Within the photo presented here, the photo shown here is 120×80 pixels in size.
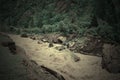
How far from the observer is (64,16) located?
11.9 meters

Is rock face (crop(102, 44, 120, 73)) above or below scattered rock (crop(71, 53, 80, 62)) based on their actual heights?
above

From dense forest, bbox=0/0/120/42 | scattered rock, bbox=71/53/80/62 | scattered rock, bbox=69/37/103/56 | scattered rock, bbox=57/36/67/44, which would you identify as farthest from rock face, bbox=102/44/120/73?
scattered rock, bbox=57/36/67/44

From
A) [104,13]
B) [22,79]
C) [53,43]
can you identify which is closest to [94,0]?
[104,13]

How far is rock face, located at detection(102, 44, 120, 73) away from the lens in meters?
6.62

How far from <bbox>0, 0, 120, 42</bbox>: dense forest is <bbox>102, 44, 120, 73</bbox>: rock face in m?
2.36

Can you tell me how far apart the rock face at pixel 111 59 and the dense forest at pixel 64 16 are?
236 cm

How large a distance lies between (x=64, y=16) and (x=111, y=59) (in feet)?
18.9

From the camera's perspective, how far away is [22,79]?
384cm

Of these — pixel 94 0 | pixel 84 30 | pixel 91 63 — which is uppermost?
pixel 94 0

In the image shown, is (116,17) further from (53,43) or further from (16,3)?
(16,3)

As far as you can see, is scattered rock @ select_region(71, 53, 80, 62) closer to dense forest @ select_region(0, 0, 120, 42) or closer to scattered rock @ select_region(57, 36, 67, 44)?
scattered rock @ select_region(57, 36, 67, 44)

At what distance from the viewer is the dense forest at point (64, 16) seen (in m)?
10.2

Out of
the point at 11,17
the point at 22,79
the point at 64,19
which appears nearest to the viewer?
the point at 22,79

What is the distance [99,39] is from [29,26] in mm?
5454
